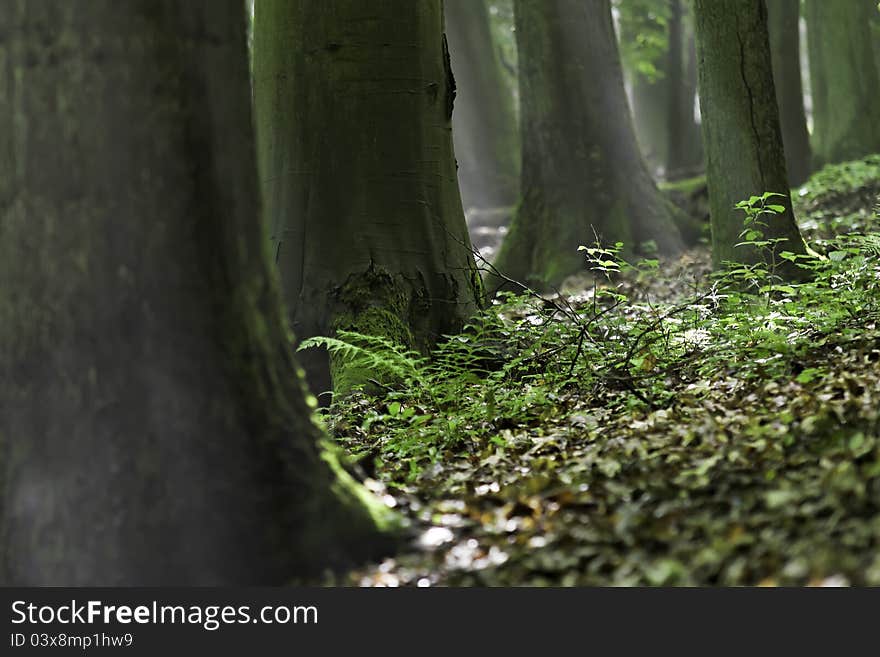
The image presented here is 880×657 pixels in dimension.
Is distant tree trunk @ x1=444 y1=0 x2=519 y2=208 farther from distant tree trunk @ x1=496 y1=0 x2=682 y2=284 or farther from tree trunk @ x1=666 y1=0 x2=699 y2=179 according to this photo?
distant tree trunk @ x1=496 y1=0 x2=682 y2=284

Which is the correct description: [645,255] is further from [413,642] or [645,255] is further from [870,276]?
[413,642]

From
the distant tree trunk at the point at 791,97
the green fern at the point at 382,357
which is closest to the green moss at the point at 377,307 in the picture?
the green fern at the point at 382,357

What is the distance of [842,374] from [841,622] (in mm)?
2043

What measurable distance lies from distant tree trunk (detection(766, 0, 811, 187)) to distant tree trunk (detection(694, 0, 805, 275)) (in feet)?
23.8

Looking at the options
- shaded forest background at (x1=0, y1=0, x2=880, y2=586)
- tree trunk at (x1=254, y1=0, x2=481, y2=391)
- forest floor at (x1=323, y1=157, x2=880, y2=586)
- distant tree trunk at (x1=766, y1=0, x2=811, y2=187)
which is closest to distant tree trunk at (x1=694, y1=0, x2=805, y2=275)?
shaded forest background at (x1=0, y1=0, x2=880, y2=586)

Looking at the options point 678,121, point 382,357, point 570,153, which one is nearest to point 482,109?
point 678,121

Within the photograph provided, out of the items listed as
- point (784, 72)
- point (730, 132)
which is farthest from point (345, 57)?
point (784, 72)

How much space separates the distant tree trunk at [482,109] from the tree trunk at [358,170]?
12978 millimetres

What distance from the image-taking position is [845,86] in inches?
601

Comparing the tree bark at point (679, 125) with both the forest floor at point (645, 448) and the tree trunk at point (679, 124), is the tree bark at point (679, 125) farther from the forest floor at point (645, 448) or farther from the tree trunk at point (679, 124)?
the forest floor at point (645, 448)

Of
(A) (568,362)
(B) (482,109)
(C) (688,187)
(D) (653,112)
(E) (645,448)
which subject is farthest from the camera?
(D) (653,112)

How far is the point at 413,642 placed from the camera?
3203 mm

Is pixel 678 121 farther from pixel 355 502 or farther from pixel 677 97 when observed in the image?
pixel 355 502

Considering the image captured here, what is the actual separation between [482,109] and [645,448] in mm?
16506
